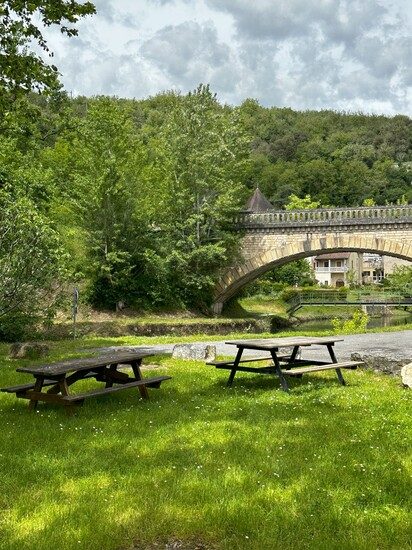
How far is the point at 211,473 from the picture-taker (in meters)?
4.73

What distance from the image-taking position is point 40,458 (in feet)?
17.1

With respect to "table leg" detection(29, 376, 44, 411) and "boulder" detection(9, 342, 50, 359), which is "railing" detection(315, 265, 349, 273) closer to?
"boulder" detection(9, 342, 50, 359)

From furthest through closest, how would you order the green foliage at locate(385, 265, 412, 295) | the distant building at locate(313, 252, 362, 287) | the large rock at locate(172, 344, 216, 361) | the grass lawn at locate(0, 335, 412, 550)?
the distant building at locate(313, 252, 362, 287), the green foliage at locate(385, 265, 412, 295), the large rock at locate(172, 344, 216, 361), the grass lawn at locate(0, 335, 412, 550)

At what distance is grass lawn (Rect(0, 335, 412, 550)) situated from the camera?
3658 millimetres

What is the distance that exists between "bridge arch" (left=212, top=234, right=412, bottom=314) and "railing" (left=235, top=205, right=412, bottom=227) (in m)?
0.88

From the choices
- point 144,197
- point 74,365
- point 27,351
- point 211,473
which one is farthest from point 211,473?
point 144,197

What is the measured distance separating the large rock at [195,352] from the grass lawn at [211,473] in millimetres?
4232

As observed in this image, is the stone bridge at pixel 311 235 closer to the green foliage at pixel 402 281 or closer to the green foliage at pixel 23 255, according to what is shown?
the green foliage at pixel 402 281

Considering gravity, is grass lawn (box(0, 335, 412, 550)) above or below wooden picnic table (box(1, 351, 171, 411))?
below

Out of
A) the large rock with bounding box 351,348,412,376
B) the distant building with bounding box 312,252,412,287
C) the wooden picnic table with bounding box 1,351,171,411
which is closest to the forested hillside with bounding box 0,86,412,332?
the wooden picnic table with bounding box 1,351,171,411

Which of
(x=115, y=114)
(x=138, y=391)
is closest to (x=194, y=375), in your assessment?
(x=138, y=391)

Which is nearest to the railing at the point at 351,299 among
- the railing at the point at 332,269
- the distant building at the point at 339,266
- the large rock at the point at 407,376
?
the distant building at the point at 339,266

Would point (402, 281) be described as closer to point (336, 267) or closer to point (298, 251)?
point (336, 267)

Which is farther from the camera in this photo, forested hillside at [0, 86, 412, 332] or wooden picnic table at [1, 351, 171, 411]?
forested hillside at [0, 86, 412, 332]
